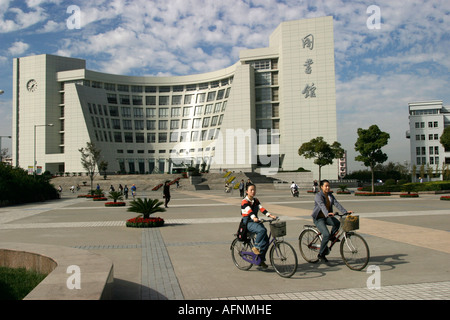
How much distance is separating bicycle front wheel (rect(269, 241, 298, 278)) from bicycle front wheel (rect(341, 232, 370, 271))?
1207 mm

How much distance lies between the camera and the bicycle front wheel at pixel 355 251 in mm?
6676

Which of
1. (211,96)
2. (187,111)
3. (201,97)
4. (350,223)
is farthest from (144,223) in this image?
(187,111)

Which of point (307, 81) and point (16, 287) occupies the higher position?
point (307, 81)

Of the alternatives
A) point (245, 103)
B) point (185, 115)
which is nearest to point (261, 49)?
point (245, 103)

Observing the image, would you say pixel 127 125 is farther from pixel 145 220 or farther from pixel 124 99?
pixel 145 220

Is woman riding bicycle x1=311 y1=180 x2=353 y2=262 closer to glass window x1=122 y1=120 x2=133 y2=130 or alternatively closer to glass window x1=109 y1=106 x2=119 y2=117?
glass window x1=109 y1=106 x2=119 y2=117

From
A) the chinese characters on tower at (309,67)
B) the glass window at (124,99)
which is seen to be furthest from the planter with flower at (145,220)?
the glass window at (124,99)

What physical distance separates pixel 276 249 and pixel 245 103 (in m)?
70.1

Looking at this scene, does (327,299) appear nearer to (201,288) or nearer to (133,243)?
(201,288)

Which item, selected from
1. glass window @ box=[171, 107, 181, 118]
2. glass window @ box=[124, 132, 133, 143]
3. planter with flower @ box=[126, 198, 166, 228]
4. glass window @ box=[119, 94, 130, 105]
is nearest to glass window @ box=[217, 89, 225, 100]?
glass window @ box=[171, 107, 181, 118]

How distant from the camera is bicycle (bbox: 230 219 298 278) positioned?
6.23 metres

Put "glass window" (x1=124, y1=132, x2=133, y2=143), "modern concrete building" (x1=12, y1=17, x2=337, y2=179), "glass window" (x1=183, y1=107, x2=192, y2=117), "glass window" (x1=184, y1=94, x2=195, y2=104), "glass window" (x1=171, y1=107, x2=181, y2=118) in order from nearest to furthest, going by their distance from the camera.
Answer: "modern concrete building" (x1=12, y1=17, x2=337, y2=179) → "glass window" (x1=184, y1=94, x2=195, y2=104) → "glass window" (x1=183, y1=107, x2=192, y2=117) → "glass window" (x1=124, y1=132, x2=133, y2=143) → "glass window" (x1=171, y1=107, x2=181, y2=118)

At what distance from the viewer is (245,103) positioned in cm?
Answer: 7531

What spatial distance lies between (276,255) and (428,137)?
3915 inches
